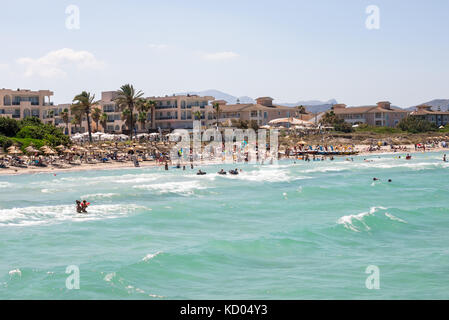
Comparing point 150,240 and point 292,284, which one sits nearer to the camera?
point 292,284

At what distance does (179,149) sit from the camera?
2734 inches

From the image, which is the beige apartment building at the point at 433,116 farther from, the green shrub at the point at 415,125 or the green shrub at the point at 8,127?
the green shrub at the point at 8,127

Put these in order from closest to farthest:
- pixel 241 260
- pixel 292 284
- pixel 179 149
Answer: pixel 292 284 → pixel 241 260 → pixel 179 149

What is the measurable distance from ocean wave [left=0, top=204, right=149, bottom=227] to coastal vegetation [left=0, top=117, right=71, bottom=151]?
1191 inches

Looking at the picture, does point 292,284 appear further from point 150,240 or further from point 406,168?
A: point 406,168

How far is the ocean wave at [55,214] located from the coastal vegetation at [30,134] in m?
30.2

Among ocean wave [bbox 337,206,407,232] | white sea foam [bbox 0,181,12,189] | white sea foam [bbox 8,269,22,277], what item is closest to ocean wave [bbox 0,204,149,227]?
white sea foam [bbox 8,269,22,277]

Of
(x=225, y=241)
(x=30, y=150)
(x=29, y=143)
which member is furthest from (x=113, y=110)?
(x=225, y=241)

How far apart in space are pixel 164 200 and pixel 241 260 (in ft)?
47.7

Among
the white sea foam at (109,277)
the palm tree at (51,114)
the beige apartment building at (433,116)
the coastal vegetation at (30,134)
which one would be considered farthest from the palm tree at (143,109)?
the white sea foam at (109,277)

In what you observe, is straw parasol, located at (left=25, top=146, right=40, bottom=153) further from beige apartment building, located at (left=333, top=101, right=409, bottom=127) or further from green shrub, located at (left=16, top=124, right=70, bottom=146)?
beige apartment building, located at (left=333, top=101, right=409, bottom=127)

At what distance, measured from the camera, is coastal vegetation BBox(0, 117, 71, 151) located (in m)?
56.9

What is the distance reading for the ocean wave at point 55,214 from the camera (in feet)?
80.1

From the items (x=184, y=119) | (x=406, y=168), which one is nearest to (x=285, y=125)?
(x=184, y=119)
